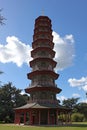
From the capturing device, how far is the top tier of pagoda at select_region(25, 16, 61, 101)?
38781 millimetres

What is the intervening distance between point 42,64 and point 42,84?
4413 mm

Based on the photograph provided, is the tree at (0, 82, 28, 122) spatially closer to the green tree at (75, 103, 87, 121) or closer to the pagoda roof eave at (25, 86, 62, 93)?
the pagoda roof eave at (25, 86, 62, 93)

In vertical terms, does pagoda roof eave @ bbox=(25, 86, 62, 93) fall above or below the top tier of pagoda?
below

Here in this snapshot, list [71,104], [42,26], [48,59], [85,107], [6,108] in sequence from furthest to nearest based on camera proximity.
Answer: [71,104]
[85,107]
[6,108]
[42,26]
[48,59]

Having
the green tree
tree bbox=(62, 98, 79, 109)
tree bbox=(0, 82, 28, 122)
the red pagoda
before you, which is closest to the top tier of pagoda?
the red pagoda

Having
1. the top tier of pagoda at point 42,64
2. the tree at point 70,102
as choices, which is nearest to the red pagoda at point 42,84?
the top tier of pagoda at point 42,64

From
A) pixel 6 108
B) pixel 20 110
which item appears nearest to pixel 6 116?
pixel 6 108

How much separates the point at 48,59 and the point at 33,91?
265 inches

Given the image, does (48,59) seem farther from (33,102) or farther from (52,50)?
(33,102)

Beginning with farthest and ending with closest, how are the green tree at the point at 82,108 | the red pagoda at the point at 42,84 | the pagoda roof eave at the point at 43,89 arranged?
the green tree at the point at 82,108, the pagoda roof eave at the point at 43,89, the red pagoda at the point at 42,84

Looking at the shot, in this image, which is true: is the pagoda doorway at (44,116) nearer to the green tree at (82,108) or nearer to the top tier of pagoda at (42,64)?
the top tier of pagoda at (42,64)

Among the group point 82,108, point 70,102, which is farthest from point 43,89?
point 70,102

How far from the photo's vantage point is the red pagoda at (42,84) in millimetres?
37344

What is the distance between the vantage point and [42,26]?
45.1 m
